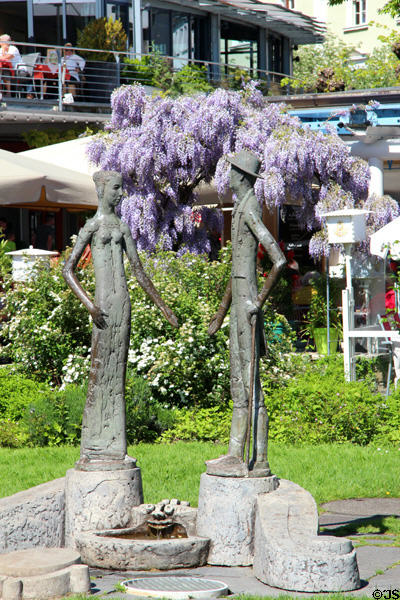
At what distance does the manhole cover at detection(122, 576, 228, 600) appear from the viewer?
15.1 feet

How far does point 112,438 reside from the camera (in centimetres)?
591

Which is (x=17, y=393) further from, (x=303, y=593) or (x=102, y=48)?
(x=102, y=48)

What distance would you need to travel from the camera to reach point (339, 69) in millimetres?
31578

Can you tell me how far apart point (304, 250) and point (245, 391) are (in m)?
14.9

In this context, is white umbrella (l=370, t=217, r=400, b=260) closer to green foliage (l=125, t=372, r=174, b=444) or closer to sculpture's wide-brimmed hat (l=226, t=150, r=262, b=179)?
green foliage (l=125, t=372, r=174, b=444)

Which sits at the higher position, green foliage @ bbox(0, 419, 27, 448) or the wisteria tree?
the wisteria tree

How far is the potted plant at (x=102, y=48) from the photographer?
901 inches

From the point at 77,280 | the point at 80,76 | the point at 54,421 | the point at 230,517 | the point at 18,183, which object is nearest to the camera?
the point at 230,517

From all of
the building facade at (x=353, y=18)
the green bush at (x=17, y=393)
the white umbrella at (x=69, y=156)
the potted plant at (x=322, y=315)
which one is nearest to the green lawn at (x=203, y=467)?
the green bush at (x=17, y=393)

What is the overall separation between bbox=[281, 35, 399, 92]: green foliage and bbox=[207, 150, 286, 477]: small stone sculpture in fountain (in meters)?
13.8

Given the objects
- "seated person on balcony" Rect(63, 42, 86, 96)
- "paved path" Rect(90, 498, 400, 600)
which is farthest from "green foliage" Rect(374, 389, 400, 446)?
"seated person on balcony" Rect(63, 42, 86, 96)

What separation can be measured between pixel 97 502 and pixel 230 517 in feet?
2.84

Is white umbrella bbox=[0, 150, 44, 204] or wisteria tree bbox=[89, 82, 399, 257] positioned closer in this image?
white umbrella bbox=[0, 150, 44, 204]

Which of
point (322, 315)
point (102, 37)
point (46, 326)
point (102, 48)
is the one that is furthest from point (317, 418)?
point (102, 37)
